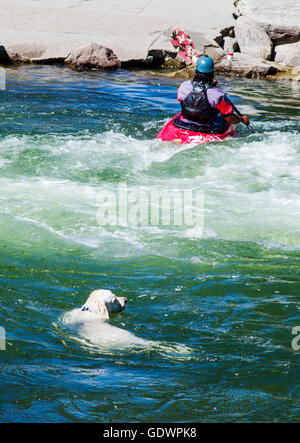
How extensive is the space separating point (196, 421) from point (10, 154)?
5.30 metres

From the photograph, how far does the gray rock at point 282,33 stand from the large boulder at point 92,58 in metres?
4.21

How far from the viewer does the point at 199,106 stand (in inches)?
302

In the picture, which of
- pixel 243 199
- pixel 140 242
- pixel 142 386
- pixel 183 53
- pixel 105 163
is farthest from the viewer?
pixel 183 53

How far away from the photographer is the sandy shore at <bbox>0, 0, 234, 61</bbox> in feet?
47.0

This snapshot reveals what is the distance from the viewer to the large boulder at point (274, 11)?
49.9 feet

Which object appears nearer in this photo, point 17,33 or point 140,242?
point 140,242

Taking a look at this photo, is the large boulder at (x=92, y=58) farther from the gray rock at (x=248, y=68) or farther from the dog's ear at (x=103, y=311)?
the dog's ear at (x=103, y=311)

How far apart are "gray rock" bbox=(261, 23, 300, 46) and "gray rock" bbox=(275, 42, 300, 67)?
426 mm

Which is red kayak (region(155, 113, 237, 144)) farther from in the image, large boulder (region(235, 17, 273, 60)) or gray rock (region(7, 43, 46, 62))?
large boulder (region(235, 17, 273, 60))

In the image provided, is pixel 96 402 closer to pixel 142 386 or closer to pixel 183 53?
pixel 142 386

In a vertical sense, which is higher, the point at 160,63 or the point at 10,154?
the point at 160,63

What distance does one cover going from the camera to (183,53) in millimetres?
14164

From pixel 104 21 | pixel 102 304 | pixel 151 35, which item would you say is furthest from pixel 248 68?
pixel 102 304

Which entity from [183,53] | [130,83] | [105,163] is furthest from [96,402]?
[183,53]
